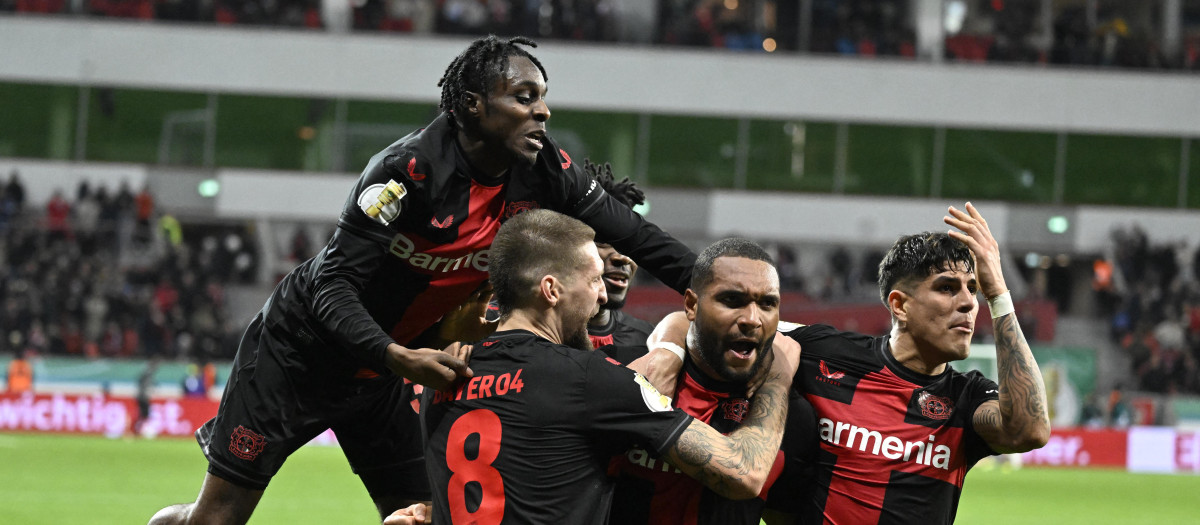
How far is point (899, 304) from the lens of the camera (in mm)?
4461

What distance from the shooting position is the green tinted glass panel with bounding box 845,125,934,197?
28.6 meters

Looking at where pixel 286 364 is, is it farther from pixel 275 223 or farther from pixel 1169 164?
pixel 1169 164

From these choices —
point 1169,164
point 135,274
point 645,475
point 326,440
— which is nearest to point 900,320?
point 645,475

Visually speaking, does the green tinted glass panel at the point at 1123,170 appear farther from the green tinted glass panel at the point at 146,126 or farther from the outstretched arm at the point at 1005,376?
the outstretched arm at the point at 1005,376

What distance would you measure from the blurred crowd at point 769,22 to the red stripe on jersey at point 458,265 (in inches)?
958

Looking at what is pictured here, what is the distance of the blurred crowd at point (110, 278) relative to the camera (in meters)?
23.2

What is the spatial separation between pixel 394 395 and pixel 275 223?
2335 centimetres

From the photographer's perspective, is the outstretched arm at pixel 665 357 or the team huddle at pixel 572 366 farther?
the outstretched arm at pixel 665 357

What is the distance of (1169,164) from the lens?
28453 mm

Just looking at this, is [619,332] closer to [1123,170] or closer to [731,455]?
[731,455]

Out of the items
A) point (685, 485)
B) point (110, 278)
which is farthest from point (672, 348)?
point (110, 278)

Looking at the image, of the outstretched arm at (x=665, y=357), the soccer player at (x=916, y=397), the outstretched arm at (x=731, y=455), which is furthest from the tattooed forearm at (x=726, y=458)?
A: the soccer player at (x=916, y=397)

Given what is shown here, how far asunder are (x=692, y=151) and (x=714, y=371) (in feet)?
82.1

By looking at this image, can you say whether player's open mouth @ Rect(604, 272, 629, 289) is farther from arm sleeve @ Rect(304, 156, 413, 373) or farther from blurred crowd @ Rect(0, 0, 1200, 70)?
blurred crowd @ Rect(0, 0, 1200, 70)
